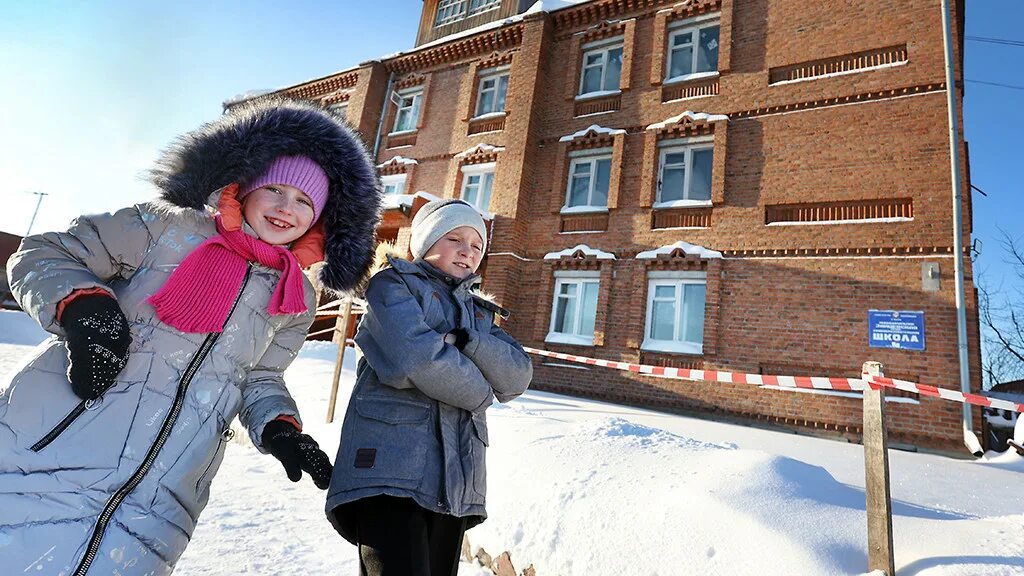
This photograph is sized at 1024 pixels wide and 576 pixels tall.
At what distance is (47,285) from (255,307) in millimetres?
514

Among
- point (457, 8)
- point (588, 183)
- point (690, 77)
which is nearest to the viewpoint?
point (690, 77)

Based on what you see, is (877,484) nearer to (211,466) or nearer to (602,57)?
(211,466)

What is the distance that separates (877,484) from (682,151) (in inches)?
365

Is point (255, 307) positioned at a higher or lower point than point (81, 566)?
higher

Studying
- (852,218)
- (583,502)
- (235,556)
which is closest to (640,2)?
(852,218)

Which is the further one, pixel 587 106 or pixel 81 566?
pixel 587 106

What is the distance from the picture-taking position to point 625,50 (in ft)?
38.1

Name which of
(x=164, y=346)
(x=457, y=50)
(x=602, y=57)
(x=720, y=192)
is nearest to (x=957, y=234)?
(x=720, y=192)

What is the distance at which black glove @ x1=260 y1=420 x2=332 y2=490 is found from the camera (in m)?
1.52

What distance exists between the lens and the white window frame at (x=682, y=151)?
10084mm

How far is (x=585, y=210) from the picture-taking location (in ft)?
36.3

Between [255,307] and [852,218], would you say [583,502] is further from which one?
[852,218]

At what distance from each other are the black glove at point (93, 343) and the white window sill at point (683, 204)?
986cm

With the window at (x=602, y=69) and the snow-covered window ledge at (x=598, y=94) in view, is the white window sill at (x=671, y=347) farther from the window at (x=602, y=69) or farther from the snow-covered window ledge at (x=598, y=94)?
the window at (x=602, y=69)
